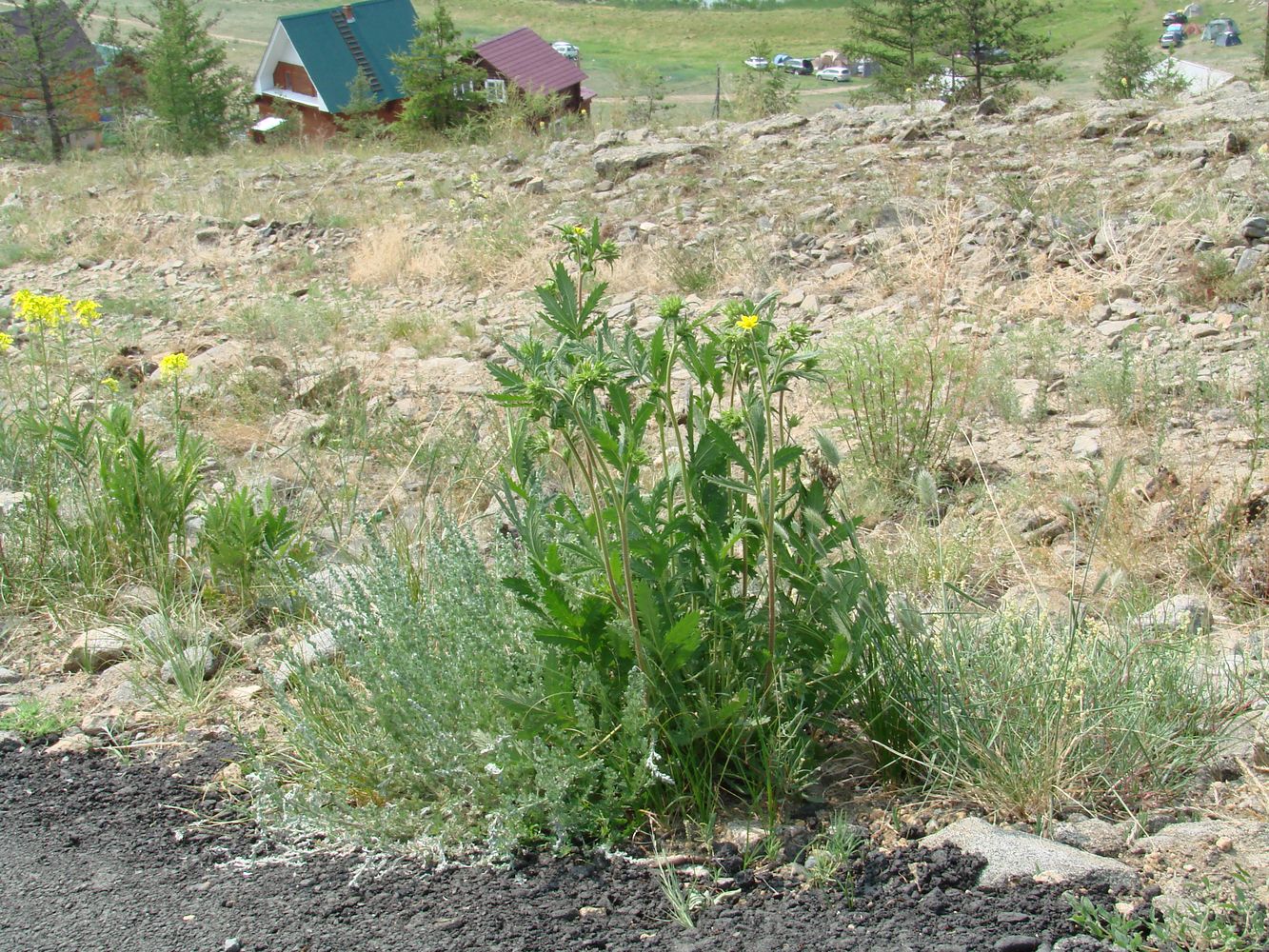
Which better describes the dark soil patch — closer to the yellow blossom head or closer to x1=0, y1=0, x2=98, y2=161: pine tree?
the yellow blossom head

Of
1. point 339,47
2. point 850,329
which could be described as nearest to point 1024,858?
point 850,329

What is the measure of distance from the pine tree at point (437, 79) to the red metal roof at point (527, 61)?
34.5ft

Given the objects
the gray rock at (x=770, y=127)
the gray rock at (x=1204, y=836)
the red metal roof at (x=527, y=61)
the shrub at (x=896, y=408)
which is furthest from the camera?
the red metal roof at (x=527, y=61)

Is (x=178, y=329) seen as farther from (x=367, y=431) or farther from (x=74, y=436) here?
(x=74, y=436)

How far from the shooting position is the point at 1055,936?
Answer: 5.68 feet

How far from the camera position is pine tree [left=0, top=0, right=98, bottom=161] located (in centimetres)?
2369

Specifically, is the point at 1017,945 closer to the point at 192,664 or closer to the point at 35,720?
the point at 192,664

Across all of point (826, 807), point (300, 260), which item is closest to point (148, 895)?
point (826, 807)

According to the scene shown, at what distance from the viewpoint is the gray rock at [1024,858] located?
1.86 metres

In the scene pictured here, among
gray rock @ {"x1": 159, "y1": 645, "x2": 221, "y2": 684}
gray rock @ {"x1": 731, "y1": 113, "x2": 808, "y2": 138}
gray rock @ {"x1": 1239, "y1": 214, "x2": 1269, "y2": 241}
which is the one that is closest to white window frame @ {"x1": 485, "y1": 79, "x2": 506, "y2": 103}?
gray rock @ {"x1": 731, "y1": 113, "x2": 808, "y2": 138}

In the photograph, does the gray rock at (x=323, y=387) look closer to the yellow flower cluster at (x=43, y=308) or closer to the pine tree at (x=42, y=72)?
the yellow flower cluster at (x=43, y=308)

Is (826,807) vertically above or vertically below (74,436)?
below

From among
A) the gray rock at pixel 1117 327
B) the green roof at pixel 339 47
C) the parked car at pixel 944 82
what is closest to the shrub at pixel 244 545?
the gray rock at pixel 1117 327

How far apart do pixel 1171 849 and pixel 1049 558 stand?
175 centimetres
